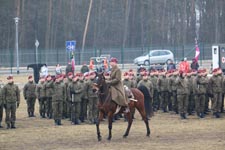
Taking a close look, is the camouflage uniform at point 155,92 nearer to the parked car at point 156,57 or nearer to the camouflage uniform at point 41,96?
the camouflage uniform at point 41,96

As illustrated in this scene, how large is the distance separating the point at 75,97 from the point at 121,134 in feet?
Result: 11.7

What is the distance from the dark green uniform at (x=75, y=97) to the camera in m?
23.0

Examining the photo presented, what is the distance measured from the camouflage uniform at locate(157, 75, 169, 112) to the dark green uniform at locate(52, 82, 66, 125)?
544 cm

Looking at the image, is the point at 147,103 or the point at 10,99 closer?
the point at 147,103

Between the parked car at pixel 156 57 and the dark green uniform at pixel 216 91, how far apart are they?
33.6 meters

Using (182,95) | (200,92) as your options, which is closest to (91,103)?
(182,95)

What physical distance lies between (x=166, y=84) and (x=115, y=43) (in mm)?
56916

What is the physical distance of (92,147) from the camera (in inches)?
685

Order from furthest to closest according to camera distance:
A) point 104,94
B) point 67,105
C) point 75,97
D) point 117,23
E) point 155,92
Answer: point 117,23 < point 155,92 < point 67,105 < point 75,97 < point 104,94

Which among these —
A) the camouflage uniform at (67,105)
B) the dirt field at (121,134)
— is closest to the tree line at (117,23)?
the camouflage uniform at (67,105)

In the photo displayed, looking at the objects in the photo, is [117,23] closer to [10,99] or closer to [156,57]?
[156,57]

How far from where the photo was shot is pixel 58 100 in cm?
2278

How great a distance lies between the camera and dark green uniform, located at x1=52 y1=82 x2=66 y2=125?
2277cm

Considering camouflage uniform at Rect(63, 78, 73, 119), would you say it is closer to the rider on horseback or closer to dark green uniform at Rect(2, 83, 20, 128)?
dark green uniform at Rect(2, 83, 20, 128)
